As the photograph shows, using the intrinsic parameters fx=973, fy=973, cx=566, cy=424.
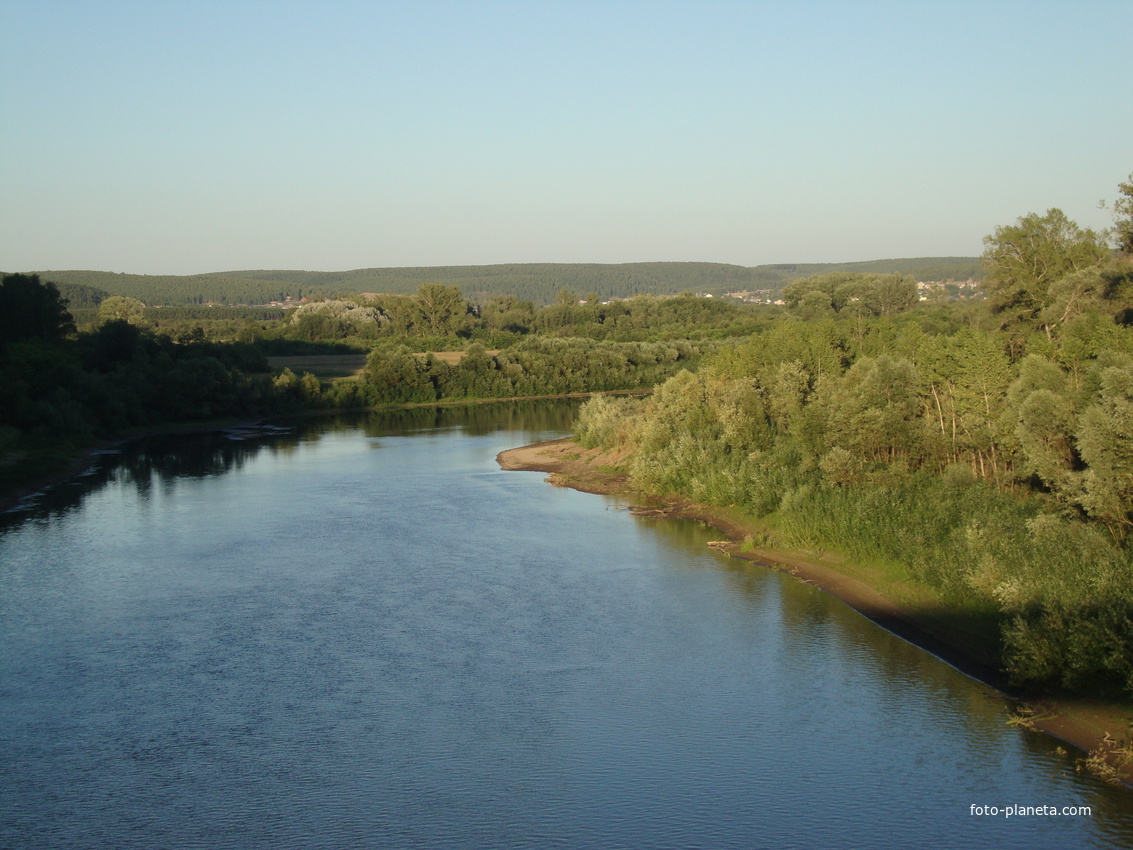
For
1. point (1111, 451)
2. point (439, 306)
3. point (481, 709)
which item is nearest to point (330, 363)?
point (439, 306)

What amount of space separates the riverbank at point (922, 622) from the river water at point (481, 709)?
410 mm

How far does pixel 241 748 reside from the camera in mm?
14289

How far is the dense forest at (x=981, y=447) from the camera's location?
15.8 m

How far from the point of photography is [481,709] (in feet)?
50.5

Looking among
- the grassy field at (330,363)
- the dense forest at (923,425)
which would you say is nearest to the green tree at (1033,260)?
the dense forest at (923,425)

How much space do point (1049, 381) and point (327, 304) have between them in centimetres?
11368

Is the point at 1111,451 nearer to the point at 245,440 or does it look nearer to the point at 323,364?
the point at 245,440

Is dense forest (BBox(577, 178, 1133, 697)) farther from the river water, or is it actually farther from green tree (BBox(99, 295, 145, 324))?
green tree (BBox(99, 295, 145, 324))

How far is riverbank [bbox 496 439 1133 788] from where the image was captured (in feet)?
44.3

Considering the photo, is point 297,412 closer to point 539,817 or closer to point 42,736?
point 42,736

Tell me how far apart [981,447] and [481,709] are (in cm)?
1517

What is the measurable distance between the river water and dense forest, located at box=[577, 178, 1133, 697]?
1.74 m

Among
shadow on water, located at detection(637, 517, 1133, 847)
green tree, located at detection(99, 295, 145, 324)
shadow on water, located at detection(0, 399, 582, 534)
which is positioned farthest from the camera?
green tree, located at detection(99, 295, 145, 324)

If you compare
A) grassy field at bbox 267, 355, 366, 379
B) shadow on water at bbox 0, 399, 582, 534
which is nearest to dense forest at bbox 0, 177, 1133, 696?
shadow on water at bbox 0, 399, 582, 534
